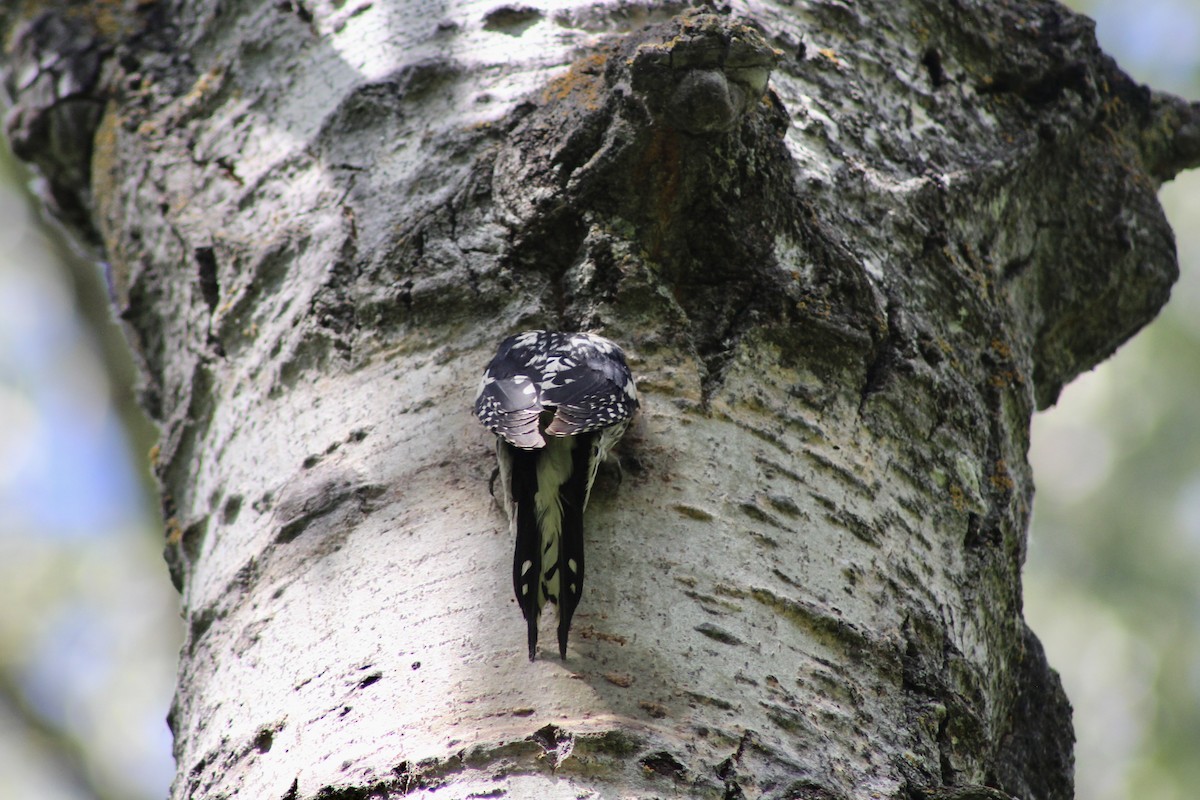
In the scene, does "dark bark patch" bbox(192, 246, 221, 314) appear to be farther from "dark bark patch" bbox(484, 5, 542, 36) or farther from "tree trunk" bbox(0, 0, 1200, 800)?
"dark bark patch" bbox(484, 5, 542, 36)

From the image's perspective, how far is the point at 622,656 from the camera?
2043 mm

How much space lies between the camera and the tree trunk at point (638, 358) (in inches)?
81.2

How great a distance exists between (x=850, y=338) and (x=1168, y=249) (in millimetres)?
1600

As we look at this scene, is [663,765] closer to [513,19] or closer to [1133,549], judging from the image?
[513,19]

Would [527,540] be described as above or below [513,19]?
below

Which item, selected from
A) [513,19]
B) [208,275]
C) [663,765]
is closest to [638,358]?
[663,765]

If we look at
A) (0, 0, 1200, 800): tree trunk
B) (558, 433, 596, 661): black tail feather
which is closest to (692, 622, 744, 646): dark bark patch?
(0, 0, 1200, 800): tree trunk

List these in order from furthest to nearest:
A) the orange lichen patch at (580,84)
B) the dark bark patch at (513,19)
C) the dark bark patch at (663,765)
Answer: the dark bark patch at (513,19), the orange lichen patch at (580,84), the dark bark patch at (663,765)

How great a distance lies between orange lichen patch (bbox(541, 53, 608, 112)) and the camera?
2.66 meters

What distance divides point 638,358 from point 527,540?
55cm

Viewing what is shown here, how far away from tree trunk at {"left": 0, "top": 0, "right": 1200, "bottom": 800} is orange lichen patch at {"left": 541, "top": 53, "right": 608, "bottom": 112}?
13mm

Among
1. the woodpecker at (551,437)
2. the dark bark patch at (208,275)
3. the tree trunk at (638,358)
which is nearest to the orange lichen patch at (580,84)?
the tree trunk at (638,358)

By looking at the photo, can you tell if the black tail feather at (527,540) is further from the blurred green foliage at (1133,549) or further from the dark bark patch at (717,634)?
the blurred green foliage at (1133,549)

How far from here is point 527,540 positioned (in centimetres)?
214
